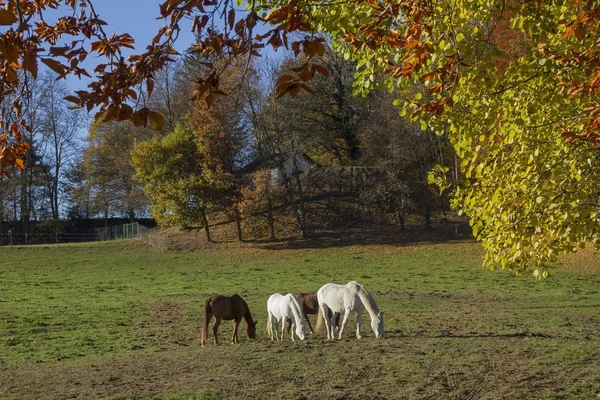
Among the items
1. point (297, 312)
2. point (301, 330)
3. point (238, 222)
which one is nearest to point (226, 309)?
point (297, 312)

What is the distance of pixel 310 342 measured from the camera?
12.8 meters

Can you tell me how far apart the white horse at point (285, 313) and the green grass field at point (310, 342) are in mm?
480

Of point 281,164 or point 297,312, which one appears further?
point 281,164

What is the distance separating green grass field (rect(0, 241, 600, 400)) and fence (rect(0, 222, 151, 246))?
18.0 metres

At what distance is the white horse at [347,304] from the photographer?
13.1m

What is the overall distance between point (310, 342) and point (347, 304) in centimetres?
116

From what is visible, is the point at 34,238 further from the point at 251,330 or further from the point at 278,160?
the point at 251,330

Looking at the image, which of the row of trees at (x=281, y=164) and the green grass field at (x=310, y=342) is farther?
the row of trees at (x=281, y=164)

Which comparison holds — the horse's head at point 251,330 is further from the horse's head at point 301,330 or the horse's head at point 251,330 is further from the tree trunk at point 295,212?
the tree trunk at point 295,212

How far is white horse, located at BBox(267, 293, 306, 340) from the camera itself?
516 inches

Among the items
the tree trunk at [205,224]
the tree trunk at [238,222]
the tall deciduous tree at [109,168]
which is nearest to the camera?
the tree trunk at [238,222]

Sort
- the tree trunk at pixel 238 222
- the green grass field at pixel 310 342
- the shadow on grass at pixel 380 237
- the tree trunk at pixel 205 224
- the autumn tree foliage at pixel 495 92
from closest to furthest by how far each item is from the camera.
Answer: the autumn tree foliage at pixel 495 92 < the green grass field at pixel 310 342 < the shadow on grass at pixel 380 237 < the tree trunk at pixel 238 222 < the tree trunk at pixel 205 224

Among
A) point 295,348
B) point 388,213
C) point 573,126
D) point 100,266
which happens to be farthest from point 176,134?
point 573,126

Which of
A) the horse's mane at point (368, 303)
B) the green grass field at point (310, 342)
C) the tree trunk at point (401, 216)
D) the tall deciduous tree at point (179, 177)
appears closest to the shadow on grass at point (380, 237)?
the tree trunk at point (401, 216)
